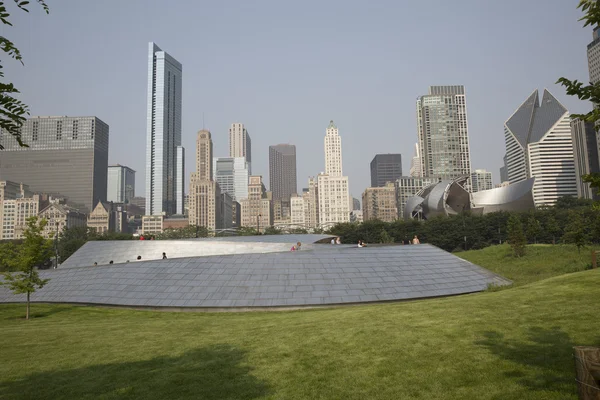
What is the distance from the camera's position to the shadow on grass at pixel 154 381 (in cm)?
884

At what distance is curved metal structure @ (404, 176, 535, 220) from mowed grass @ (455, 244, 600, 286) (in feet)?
144

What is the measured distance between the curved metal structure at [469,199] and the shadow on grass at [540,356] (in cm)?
9804

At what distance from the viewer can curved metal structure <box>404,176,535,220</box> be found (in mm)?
103750

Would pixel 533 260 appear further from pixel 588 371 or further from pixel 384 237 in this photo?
pixel 588 371

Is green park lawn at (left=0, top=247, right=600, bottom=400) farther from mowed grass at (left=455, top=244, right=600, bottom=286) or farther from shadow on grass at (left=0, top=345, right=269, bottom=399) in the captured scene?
mowed grass at (left=455, top=244, right=600, bottom=286)

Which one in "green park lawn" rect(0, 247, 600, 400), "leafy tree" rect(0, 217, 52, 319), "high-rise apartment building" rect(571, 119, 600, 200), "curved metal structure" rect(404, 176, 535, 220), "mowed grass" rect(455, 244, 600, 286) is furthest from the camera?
"high-rise apartment building" rect(571, 119, 600, 200)

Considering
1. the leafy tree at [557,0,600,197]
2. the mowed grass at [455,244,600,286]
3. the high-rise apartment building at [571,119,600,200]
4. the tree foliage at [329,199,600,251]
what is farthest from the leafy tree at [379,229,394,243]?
the high-rise apartment building at [571,119,600,200]

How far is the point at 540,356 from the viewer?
29.8 ft

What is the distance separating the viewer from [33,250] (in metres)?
24.5

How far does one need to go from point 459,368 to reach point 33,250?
25.3m

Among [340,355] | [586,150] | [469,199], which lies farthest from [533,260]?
[586,150]

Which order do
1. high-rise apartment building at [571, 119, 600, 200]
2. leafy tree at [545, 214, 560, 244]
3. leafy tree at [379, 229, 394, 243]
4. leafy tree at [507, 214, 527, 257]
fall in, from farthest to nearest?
1. high-rise apartment building at [571, 119, 600, 200]
2. leafy tree at [379, 229, 394, 243]
3. leafy tree at [545, 214, 560, 244]
4. leafy tree at [507, 214, 527, 257]

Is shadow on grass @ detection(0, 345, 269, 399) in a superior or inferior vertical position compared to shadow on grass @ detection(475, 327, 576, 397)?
inferior

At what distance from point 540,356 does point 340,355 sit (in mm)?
4756
